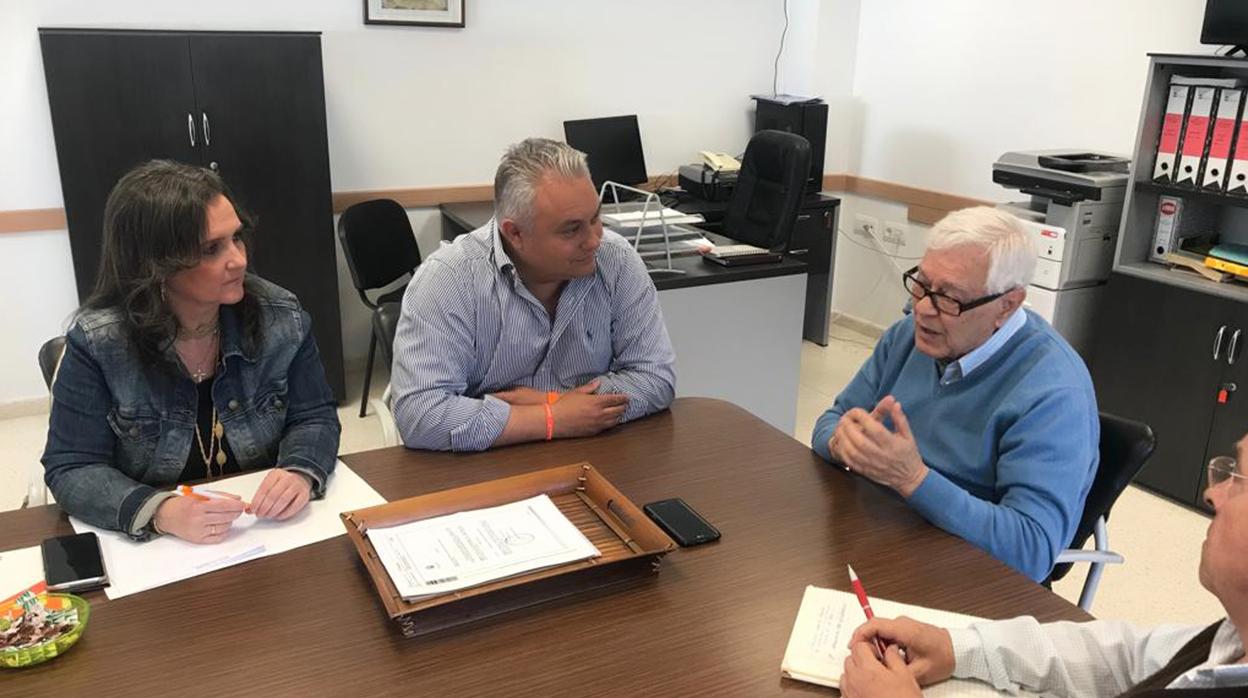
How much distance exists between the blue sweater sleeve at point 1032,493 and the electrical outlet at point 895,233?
10.7 feet

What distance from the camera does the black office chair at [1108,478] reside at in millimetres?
1624

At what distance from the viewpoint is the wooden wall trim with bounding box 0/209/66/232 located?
3.58 metres

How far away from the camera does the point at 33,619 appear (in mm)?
1162

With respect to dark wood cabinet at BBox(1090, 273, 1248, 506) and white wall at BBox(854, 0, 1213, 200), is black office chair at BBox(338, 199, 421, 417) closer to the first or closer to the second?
white wall at BBox(854, 0, 1213, 200)

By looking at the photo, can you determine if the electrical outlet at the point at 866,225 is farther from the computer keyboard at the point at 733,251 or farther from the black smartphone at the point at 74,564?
the black smartphone at the point at 74,564

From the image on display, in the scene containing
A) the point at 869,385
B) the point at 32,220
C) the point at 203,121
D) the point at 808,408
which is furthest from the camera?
the point at 808,408

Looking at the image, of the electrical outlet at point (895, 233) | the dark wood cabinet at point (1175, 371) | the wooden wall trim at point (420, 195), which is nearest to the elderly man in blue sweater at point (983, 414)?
the dark wood cabinet at point (1175, 371)

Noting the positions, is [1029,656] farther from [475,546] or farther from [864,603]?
[475,546]

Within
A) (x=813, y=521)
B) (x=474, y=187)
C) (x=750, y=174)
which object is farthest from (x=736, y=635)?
(x=474, y=187)

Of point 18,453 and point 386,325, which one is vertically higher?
point 386,325

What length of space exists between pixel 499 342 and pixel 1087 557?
46.5 inches

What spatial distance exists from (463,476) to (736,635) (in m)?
0.61

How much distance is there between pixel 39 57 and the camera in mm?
3488

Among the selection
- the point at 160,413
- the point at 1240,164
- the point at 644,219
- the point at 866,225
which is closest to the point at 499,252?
the point at 160,413
